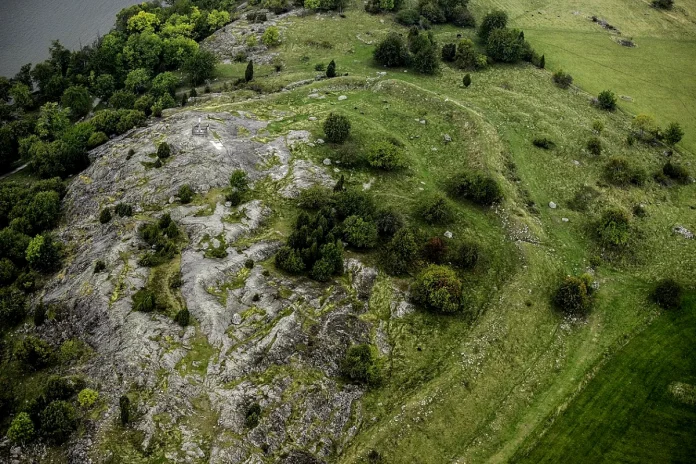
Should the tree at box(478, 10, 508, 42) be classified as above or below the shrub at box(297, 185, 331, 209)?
above

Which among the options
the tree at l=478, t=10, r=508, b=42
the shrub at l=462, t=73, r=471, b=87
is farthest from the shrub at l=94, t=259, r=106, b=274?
the tree at l=478, t=10, r=508, b=42

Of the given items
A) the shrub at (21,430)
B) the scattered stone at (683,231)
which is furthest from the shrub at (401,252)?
the scattered stone at (683,231)

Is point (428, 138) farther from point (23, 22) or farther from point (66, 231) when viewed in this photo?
point (23, 22)

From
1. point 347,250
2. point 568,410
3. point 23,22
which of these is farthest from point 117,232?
point 23,22

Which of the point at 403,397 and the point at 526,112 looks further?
the point at 526,112

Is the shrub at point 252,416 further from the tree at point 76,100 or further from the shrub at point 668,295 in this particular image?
the tree at point 76,100

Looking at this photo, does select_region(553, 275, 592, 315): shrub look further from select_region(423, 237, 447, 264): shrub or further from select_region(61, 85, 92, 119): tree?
select_region(61, 85, 92, 119): tree
